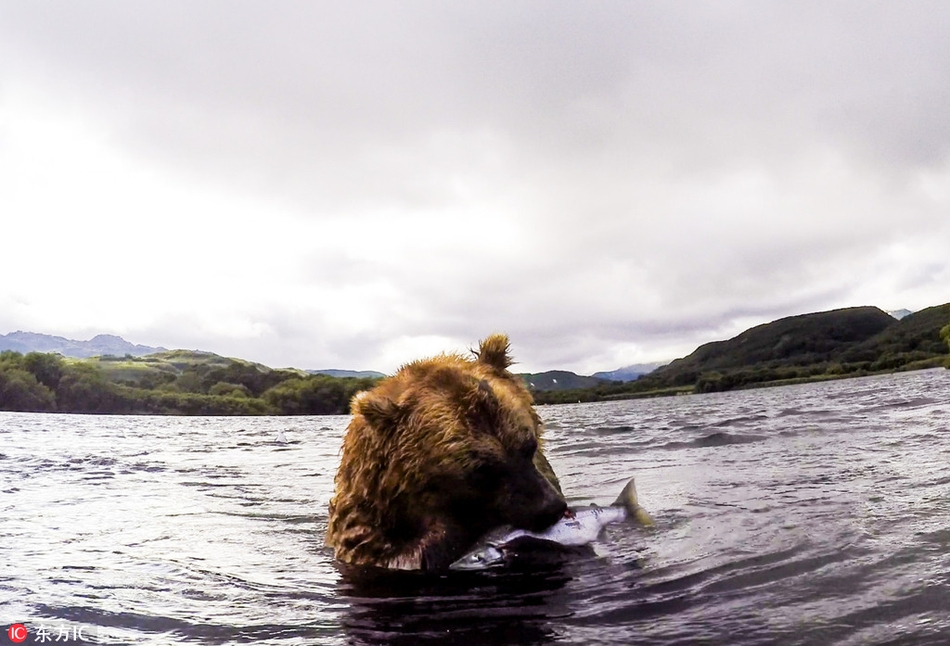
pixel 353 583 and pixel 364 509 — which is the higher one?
pixel 364 509

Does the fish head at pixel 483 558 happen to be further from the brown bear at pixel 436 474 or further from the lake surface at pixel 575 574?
the brown bear at pixel 436 474

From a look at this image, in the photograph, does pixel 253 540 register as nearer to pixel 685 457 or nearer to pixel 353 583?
pixel 353 583

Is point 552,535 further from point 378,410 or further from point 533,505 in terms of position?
point 378,410

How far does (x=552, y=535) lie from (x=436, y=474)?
996 millimetres

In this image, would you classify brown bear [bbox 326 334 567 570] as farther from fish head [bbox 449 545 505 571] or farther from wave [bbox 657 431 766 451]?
wave [bbox 657 431 766 451]

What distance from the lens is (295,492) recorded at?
11844mm

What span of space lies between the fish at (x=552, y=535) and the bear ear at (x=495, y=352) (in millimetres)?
1955

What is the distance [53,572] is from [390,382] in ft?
10.1

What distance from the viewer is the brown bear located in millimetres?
5188

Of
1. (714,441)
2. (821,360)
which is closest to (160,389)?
(714,441)

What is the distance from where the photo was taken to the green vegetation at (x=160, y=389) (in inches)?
2667

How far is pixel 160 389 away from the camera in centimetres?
9038

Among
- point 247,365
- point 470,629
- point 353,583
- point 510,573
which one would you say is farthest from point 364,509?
point 247,365

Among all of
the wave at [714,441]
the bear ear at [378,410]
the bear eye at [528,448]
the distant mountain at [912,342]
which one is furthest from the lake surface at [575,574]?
the distant mountain at [912,342]
